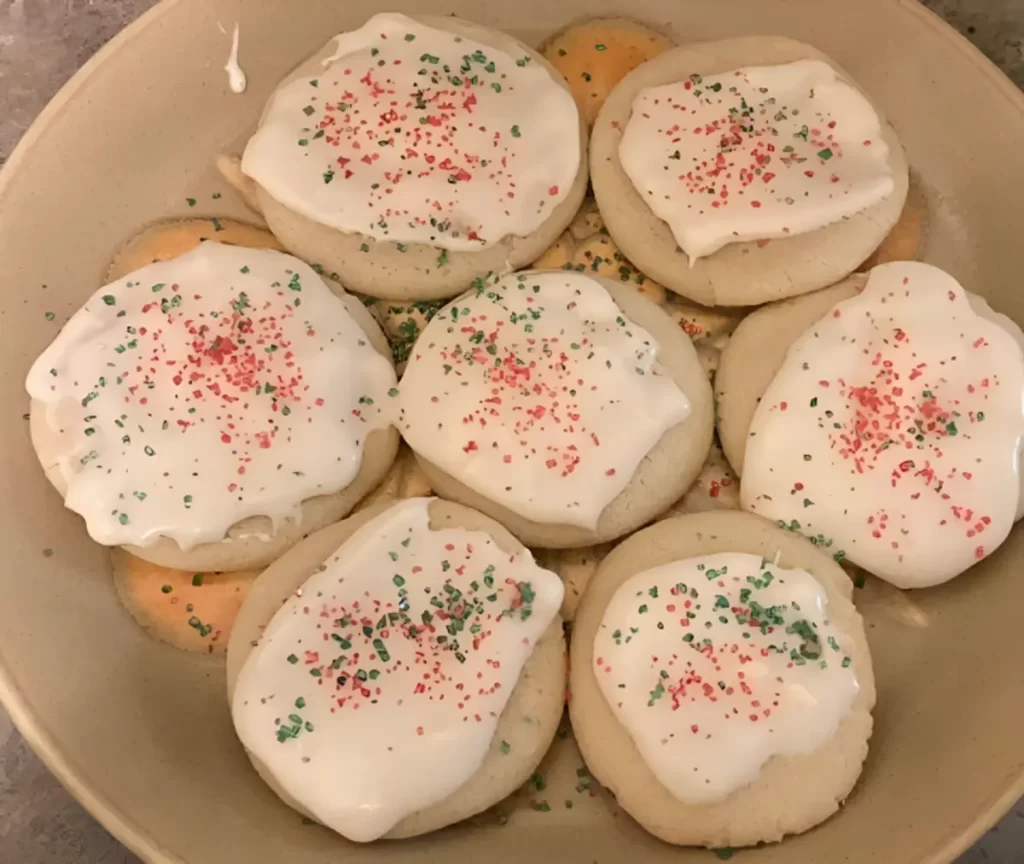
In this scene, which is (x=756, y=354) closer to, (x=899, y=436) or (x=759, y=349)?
(x=759, y=349)

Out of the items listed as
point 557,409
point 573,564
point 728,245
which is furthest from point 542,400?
point 728,245

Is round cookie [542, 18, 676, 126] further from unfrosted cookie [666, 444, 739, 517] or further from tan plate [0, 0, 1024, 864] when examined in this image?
unfrosted cookie [666, 444, 739, 517]

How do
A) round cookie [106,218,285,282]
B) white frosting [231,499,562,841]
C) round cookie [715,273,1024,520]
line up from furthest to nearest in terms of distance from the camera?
round cookie [106,218,285,282]
round cookie [715,273,1024,520]
white frosting [231,499,562,841]

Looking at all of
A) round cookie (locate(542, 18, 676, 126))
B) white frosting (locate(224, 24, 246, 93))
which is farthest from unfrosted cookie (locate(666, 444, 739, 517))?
white frosting (locate(224, 24, 246, 93))

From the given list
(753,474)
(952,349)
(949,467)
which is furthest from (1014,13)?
(753,474)

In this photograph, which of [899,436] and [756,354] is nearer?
[899,436]

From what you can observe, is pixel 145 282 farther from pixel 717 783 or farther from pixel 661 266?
pixel 717 783

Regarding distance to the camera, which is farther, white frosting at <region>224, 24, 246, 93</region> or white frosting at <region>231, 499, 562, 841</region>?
white frosting at <region>224, 24, 246, 93</region>
